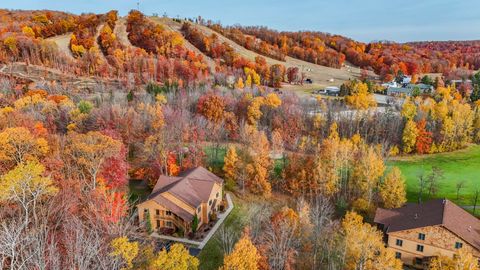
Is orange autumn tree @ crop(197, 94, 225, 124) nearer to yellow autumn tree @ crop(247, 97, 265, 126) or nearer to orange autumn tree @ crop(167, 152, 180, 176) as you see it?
yellow autumn tree @ crop(247, 97, 265, 126)

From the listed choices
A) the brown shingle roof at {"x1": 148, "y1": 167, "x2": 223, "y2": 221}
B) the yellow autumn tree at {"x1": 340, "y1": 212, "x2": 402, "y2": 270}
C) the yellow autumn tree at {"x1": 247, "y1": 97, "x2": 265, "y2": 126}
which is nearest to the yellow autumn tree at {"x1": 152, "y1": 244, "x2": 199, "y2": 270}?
the yellow autumn tree at {"x1": 340, "y1": 212, "x2": 402, "y2": 270}

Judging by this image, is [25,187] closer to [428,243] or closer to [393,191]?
[428,243]

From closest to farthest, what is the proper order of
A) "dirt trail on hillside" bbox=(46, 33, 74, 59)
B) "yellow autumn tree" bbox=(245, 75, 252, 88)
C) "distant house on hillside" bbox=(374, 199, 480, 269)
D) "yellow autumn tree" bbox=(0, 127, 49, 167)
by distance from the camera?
1. "distant house on hillside" bbox=(374, 199, 480, 269)
2. "yellow autumn tree" bbox=(0, 127, 49, 167)
3. "yellow autumn tree" bbox=(245, 75, 252, 88)
4. "dirt trail on hillside" bbox=(46, 33, 74, 59)

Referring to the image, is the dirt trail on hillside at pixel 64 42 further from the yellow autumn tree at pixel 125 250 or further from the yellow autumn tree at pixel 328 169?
the yellow autumn tree at pixel 125 250

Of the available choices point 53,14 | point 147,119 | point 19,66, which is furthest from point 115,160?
point 53,14

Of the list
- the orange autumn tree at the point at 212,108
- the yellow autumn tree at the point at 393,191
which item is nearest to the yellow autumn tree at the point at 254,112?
the orange autumn tree at the point at 212,108

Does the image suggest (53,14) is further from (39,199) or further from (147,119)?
(39,199)

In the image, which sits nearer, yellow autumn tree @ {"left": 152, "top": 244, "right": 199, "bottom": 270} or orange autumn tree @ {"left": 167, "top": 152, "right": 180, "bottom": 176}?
yellow autumn tree @ {"left": 152, "top": 244, "right": 199, "bottom": 270}
